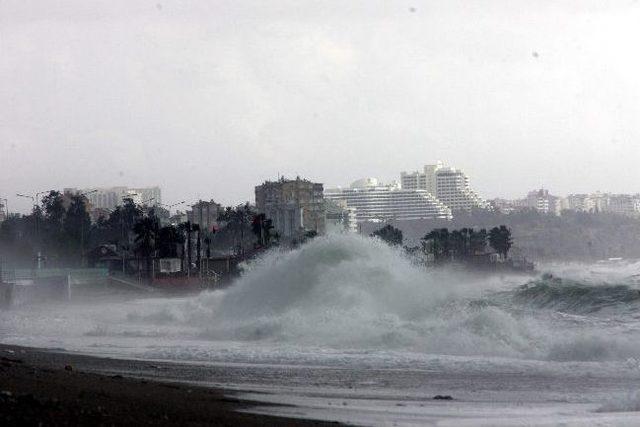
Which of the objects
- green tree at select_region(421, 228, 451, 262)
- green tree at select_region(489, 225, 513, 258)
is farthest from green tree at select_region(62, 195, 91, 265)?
green tree at select_region(489, 225, 513, 258)

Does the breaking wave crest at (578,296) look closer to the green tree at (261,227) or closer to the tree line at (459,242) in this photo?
the green tree at (261,227)

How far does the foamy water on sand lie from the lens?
1495cm

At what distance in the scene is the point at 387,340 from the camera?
25922 millimetres

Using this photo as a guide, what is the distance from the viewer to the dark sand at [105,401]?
422 inches

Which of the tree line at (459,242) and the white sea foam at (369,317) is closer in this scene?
the white sea foam at (369,317)

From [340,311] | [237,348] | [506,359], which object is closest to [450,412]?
[506,359]

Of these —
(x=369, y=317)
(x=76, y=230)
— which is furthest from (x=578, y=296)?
(x=76, y=230)

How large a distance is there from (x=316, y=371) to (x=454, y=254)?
367ft

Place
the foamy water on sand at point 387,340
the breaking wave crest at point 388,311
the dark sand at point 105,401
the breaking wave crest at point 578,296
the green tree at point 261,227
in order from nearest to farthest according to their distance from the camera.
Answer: the dark sand at point 105,401, the foamy water on sand at point 387,340, the breaking wave crest at point 388,311, the breaking wave crest at point 578,296, the green tree at point 261,227

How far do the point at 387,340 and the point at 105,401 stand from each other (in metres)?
14.0

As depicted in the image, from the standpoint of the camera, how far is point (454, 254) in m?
130

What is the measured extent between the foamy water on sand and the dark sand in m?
0.96

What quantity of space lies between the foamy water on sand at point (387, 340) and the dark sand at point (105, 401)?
96 centimetres

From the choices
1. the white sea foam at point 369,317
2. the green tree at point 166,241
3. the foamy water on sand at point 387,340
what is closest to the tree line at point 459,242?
the green tree at point 166,241
